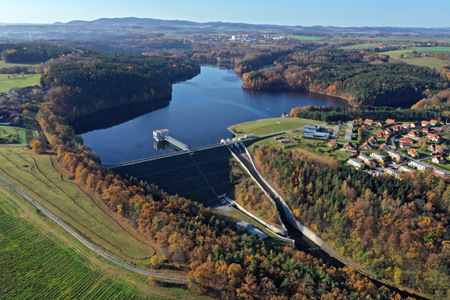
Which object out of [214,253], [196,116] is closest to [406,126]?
[196,116]

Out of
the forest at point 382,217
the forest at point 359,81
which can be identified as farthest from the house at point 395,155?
the forest at point 359,81

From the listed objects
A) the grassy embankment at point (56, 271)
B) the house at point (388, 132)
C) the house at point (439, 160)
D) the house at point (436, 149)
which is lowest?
the grassy embankment at point (56, 271)

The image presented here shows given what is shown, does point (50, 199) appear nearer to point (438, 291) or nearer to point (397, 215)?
point (397, 215)

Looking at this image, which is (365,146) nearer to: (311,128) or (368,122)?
(311,128)

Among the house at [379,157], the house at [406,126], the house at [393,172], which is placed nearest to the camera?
the house at [393,172]

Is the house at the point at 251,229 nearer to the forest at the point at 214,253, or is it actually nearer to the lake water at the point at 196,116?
the forest at the point at 214,253

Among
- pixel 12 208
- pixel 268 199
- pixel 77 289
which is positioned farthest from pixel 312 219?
pixel 12 208

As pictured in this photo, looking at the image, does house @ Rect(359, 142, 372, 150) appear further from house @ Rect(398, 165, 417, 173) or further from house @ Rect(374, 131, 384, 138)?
house @ Rect(398, 165, 417, 173)
